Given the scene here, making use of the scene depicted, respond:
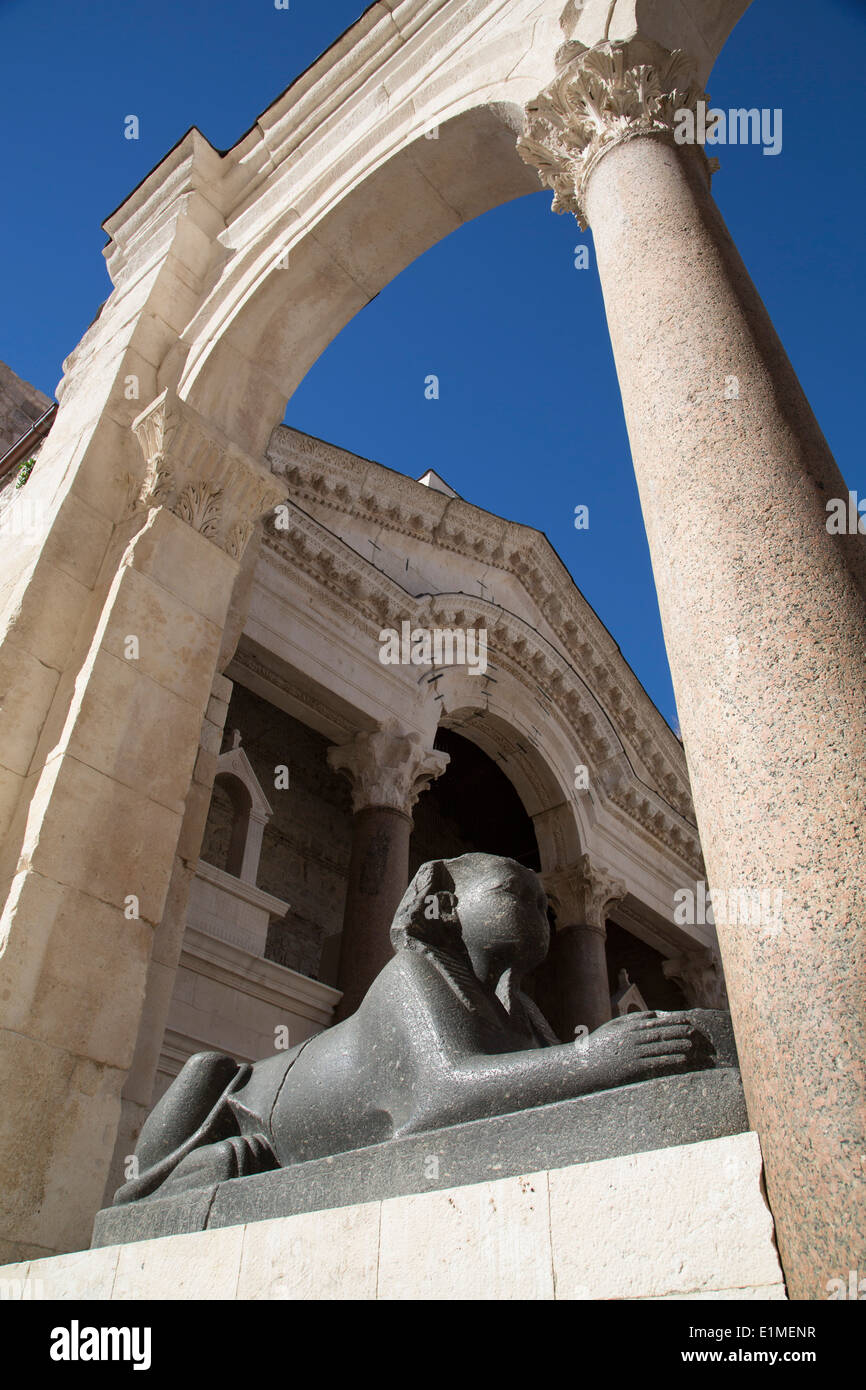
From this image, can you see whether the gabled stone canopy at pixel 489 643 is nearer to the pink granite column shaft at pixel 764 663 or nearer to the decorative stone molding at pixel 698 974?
the decorative stone molding at pixel 698 974

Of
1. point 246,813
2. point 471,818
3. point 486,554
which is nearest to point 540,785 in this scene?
point 471,818

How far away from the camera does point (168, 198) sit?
691cm

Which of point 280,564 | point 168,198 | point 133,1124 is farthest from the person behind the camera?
point 280,564

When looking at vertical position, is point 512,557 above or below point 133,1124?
above

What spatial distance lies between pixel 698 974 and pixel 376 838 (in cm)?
772

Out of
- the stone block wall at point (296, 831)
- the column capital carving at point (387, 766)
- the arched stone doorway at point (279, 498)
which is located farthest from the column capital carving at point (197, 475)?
the stone block wall at point (296, 831)

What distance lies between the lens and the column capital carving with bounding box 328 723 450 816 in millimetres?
8988

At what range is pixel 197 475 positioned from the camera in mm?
5359

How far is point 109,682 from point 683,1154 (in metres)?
3.60

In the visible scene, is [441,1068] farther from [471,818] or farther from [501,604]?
[471,818]

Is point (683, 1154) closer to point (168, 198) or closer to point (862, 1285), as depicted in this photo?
point (862, 1285)

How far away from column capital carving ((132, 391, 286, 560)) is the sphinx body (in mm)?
3230

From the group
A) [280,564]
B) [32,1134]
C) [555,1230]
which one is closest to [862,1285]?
[555,1230]

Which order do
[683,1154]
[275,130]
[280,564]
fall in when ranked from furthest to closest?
1. [280,564]
2. [275,130]
3. [683,1154]
